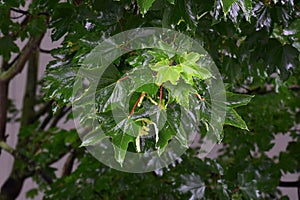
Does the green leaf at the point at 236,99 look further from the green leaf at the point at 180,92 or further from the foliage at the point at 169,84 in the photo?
the green leaf at the point at 180,92

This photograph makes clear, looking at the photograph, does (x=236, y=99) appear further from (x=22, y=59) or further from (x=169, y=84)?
(x=22, y=59)

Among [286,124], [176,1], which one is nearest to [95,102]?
[176,1]

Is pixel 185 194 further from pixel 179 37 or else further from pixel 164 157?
pixel 179 37

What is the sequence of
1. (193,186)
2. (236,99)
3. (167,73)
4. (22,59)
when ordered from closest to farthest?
1. (167,73)
2. (236,99)
3. (193,186)
4. (22,59)

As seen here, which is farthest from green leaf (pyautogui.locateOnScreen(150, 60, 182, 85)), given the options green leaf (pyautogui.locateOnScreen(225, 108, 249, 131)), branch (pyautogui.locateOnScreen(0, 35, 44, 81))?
branch (pyautogui.locateOnScreen(0, 35, 44, 81))

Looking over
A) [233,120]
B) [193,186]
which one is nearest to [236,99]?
[233,120]

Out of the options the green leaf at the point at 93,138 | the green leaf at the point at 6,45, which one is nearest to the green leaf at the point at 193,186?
the green leaf at the point at 6,45

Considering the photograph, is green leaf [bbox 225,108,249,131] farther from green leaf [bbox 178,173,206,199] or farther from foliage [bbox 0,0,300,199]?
green leaf [bbox 178,173,206,199]
